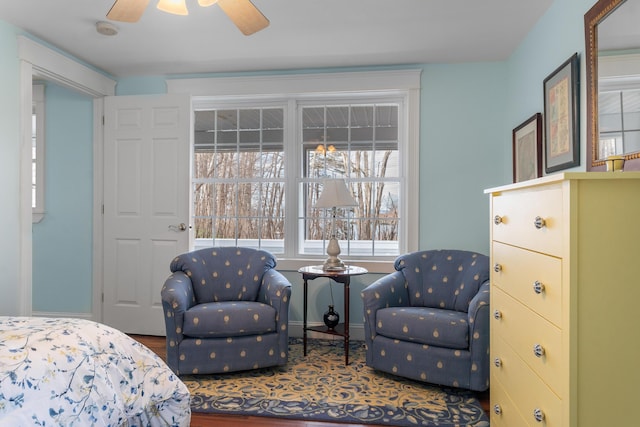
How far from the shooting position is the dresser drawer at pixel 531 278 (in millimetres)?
1255

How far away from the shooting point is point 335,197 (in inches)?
128

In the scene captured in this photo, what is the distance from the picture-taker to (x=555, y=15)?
8.25 feet

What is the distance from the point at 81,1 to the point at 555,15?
9.65 ft

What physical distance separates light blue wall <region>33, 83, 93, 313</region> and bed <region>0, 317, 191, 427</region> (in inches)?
95.9

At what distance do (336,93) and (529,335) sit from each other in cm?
282

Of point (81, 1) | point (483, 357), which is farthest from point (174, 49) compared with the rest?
point (483, 357)

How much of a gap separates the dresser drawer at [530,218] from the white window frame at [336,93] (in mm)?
1764

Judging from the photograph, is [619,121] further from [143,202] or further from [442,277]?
[143,202]

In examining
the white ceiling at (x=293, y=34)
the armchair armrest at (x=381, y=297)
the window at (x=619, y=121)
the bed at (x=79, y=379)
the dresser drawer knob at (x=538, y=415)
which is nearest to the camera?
the bed at (x=79, y=379)

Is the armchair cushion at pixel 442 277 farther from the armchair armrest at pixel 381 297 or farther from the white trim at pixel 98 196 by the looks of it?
the white trim at pixel 98 196

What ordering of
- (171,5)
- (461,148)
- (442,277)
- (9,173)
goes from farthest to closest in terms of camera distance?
(461,148)
(442,277)
(9,173)
(171,5)

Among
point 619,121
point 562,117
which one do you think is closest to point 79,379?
point 619,121

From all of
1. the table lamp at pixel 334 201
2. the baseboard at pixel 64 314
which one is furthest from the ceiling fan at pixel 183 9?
the baseboard at pixel 64 314

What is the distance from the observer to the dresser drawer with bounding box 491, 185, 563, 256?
126 cm
